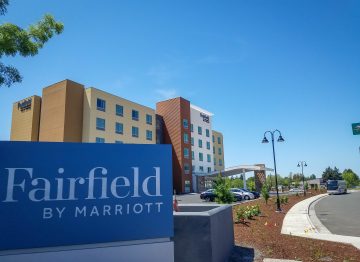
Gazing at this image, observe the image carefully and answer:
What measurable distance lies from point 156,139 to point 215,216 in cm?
5275

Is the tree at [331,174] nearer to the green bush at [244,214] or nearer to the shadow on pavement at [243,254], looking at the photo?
the green bush at [244,214]

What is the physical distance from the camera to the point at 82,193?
5.03 metres

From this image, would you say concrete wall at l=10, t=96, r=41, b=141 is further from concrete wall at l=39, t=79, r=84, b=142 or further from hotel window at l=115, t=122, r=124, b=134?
hotel window at l=115, t=122, r=124, b=134

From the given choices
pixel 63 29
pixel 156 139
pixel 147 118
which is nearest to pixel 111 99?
pixel 147 118

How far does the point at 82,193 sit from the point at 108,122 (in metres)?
43.1

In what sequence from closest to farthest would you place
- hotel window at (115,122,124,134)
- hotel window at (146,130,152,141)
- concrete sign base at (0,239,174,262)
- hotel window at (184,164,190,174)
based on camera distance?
concrete sign base at (0,239,174,262)
hotel window at (115,122,124,134)
hotel window at (146,130,152,141)
hotel window at (184,164,190,174)

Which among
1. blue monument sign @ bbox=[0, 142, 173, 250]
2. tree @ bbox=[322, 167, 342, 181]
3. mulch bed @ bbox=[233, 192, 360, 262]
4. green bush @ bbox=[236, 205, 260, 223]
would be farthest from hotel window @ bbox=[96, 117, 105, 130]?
tree @ bbox=[322, 167, 342, 181]

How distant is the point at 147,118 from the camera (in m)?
56.8

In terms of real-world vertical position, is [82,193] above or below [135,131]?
below

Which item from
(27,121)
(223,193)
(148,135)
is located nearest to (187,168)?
(148,135)

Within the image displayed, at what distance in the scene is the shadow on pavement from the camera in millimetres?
7953

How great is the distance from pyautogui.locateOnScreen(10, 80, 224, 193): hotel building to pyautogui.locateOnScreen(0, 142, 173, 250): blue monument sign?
39.2m

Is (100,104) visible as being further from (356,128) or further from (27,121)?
(356,128)

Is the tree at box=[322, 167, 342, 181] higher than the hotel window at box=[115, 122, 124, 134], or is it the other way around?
the hotel window at box=[115, 122, 124, 134]
